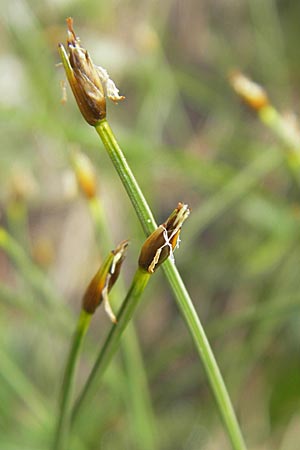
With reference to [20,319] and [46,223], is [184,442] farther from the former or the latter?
[46,223]

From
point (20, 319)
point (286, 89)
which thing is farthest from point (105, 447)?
point (286, 89)

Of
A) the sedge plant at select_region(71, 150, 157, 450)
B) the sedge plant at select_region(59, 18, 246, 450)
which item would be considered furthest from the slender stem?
the sedge plant at select_region(71, 150, 157, 450)

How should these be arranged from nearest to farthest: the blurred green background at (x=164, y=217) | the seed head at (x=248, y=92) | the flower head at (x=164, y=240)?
the flower head at (x=164, y=240) → the seed head at (x=248, y=92) → the blurred green background at (x=164, y=217)

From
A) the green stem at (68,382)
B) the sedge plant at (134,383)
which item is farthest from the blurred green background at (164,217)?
the green stem at (68,382)

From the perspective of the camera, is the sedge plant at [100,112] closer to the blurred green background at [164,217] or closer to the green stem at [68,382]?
the green stem at [68,382]

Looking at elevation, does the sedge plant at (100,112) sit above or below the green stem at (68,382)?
above

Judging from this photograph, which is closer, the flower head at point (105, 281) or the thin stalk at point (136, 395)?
the flower head at point (105, 281)

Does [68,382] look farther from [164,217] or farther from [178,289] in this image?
[164,217]

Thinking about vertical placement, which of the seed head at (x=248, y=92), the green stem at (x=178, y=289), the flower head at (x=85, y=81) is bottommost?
the green stem at (x=178, y=289)
